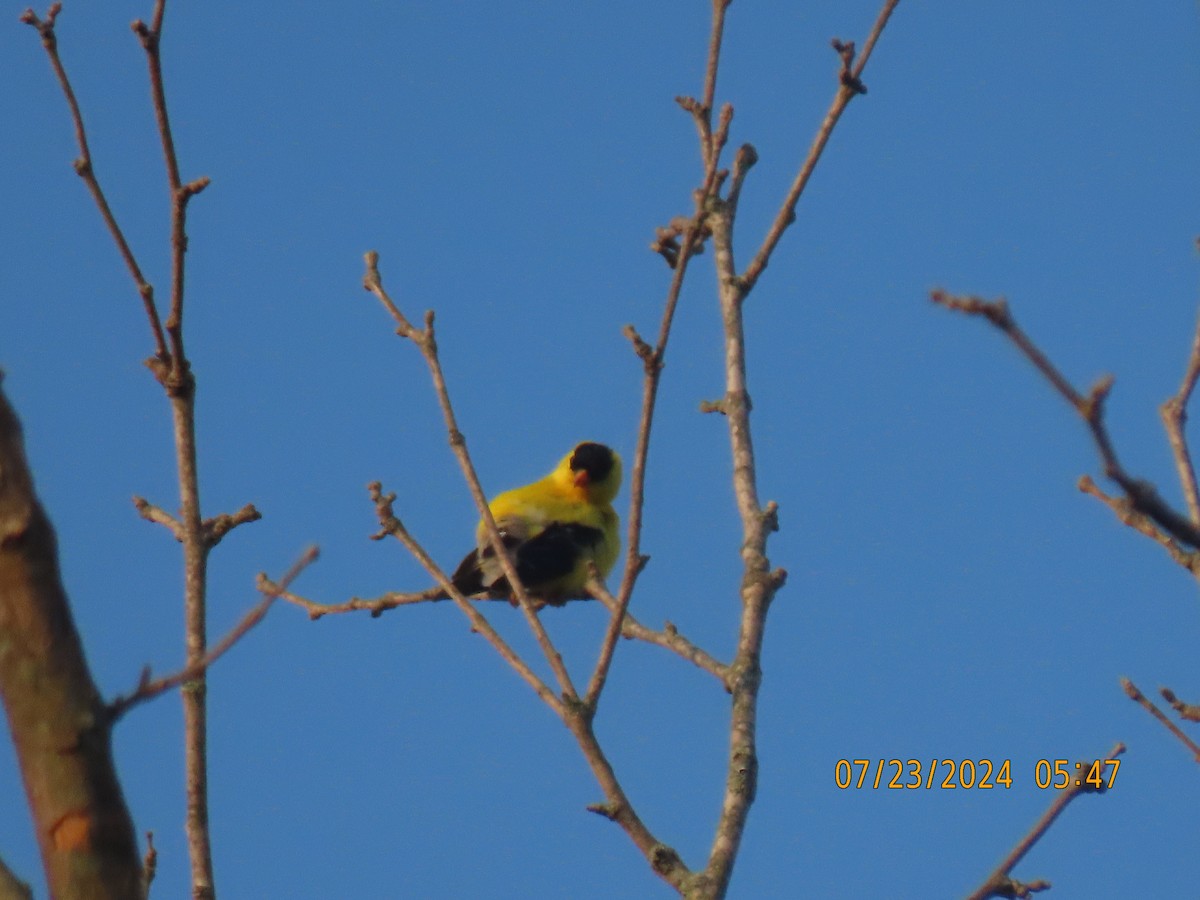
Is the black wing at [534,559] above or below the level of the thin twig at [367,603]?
above

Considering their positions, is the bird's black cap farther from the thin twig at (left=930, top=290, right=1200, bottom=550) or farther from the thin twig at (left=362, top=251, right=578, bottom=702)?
the thin twig at (left=930, top=290, right=1200, bottom=550)

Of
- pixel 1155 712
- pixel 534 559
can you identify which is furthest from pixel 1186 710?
pixel 534 559

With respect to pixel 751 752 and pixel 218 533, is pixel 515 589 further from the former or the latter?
pixel 218 533

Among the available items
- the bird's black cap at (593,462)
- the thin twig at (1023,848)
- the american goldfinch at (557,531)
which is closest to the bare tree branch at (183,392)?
the thin twig at (1023,848)

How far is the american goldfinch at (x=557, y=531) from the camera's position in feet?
24.0

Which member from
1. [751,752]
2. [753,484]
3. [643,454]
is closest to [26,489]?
[643,454]

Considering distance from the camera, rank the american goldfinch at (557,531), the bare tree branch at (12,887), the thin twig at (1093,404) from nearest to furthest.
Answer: the thin twig at (1093,404), the bare tree branch at (12,887), the american goldfinch at (557,531)

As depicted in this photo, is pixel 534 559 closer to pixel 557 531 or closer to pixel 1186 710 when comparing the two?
pixel 557 531

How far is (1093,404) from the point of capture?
4.07ft

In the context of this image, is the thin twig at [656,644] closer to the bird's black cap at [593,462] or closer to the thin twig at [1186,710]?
the thin twig at [1186,710]

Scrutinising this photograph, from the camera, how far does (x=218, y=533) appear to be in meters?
3.40

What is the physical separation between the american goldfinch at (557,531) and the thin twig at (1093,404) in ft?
19.0

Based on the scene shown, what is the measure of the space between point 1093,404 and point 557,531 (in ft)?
22.2

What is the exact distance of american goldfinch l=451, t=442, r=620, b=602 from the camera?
288 inches
